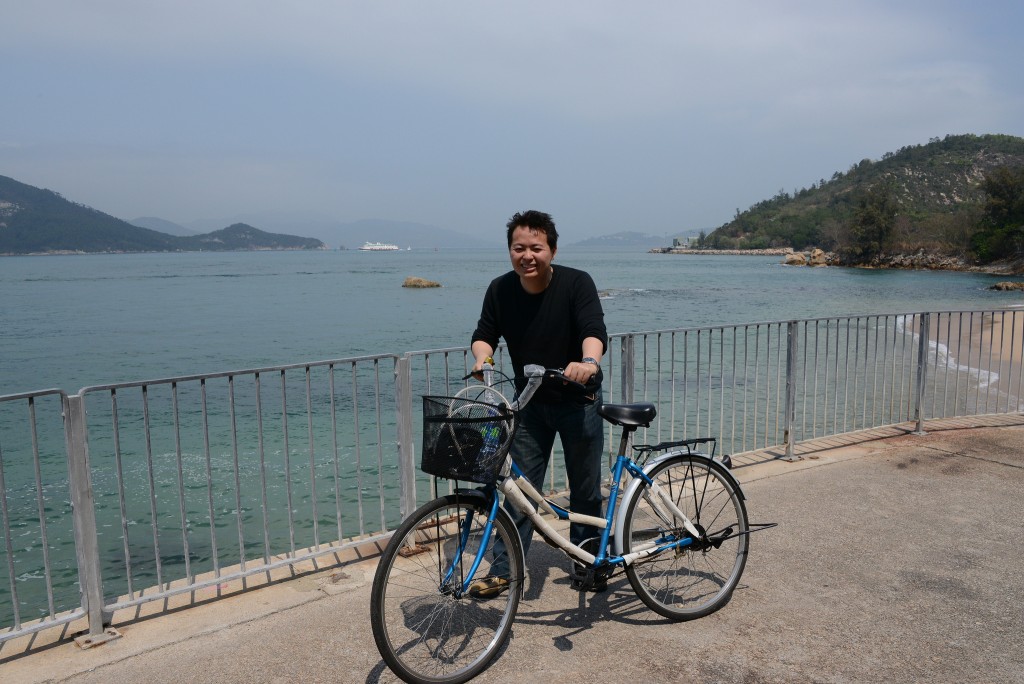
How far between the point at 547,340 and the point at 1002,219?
3523 inches

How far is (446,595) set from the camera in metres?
3.28

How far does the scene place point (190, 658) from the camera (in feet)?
11.6

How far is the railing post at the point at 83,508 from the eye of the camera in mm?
3689

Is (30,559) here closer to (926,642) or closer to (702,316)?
(926,642)

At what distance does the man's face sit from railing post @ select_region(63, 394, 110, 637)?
2173 mm

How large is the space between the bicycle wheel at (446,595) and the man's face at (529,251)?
3.71 feet

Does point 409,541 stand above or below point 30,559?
above

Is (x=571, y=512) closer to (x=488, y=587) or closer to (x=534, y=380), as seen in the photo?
(x=488, y=587)

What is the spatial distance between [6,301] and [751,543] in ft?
228

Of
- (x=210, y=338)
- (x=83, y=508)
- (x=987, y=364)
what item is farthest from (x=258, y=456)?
(x=210, y=338)

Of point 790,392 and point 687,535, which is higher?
point 790,392

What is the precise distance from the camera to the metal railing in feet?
13.7

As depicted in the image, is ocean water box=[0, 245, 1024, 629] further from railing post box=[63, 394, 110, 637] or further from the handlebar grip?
the handlebar grip

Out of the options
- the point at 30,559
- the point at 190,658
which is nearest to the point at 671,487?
the point at 190,658
